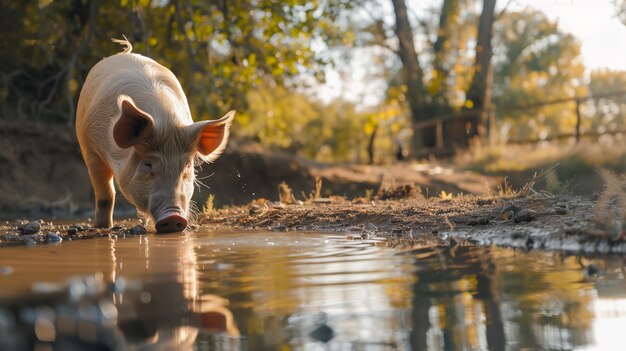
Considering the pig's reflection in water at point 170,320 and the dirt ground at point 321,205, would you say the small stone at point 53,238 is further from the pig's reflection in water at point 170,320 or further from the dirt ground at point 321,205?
the pig's reflection in water at point 170,320

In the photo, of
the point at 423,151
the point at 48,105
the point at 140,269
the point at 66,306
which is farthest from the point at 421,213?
the point at 423,151

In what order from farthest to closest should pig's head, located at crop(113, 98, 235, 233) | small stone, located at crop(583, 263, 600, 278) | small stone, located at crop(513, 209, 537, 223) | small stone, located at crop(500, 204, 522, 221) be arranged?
pig's head, located at crop(113, 98, 235, 233) < small stone, located at crop(500, 204, 522, 221) < small stone, located at crop(513, 209, 537, 223) < small stone, located at crop(583, 263, 600, 278)

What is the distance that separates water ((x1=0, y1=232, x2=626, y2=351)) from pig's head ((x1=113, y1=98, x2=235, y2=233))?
1262 mm

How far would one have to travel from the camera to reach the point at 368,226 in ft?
20.7

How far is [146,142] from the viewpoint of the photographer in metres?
6.12

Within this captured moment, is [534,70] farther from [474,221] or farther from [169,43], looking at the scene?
[474,221]

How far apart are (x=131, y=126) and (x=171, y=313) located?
333 cm

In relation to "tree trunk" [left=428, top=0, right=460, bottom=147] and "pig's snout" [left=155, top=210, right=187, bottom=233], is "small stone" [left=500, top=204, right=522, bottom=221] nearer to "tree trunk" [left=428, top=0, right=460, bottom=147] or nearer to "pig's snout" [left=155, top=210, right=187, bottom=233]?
"pig's snout" [left=155, top=210, right=187, bottom=233]

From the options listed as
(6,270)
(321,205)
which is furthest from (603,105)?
(6,270)

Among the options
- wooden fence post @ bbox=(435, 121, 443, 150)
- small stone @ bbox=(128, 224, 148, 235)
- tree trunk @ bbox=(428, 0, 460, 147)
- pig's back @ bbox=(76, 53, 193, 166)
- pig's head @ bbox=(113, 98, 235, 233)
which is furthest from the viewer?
wooden fence post @ bbox=(435, 121, 443, 150)

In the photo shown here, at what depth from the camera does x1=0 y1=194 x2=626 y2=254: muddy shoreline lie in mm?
4574

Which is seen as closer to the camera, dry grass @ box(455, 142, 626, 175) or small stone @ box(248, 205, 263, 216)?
small stone @ box(248, 205, 263, 216)

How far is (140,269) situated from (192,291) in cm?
80

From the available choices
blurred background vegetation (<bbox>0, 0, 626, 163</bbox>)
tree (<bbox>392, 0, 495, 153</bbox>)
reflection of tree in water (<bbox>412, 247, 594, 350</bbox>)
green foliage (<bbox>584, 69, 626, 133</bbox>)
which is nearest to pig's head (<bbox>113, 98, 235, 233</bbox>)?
reflection of tree in water (<bbox>412, 247, 594, 350</bbox>)
